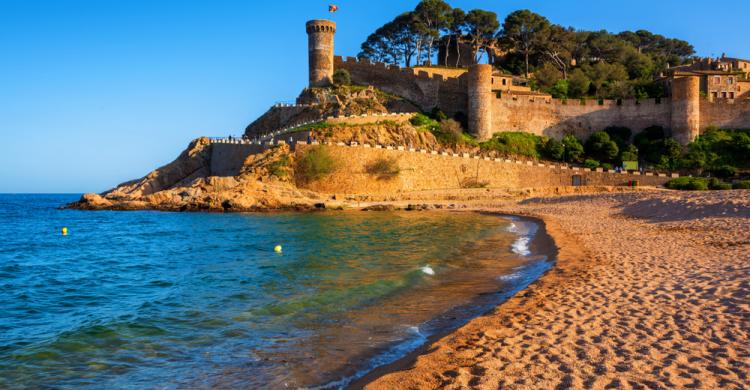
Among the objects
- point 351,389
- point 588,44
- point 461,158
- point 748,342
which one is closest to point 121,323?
point 351,389

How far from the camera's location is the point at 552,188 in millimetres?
38500

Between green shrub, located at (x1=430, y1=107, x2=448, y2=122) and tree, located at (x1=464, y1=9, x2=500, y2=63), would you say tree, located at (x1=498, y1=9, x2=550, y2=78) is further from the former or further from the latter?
green shrub, located at (x1=430, y1=107, x2=448, y2=122)

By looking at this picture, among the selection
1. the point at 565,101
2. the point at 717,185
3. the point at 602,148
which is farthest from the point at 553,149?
the point at 717,185

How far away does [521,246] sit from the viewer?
1731 centimetres

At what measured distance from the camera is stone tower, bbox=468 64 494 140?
1839 inches

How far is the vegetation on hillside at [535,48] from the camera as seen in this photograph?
177 feet

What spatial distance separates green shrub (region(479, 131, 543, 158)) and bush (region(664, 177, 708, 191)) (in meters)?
12.5

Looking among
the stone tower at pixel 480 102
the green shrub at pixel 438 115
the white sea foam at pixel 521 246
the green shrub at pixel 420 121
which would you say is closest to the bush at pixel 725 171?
the stone tower at pixel 480 102

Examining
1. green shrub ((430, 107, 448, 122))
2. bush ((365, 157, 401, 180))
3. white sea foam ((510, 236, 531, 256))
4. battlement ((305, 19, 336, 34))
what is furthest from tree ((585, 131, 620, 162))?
white sea foam ((510, 236, 531, 256))

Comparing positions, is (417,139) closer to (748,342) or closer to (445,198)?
(445,198)

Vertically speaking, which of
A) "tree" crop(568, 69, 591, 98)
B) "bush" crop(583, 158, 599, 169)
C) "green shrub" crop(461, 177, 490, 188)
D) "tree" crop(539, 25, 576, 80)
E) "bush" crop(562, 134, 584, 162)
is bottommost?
"green shrub" crop(461, 177, 490, 188)

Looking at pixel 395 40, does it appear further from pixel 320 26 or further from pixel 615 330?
pixel 615 330

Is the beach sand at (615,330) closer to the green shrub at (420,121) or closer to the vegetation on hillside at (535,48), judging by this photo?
the green shrub at (420,121)

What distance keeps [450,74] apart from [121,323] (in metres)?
48.8
